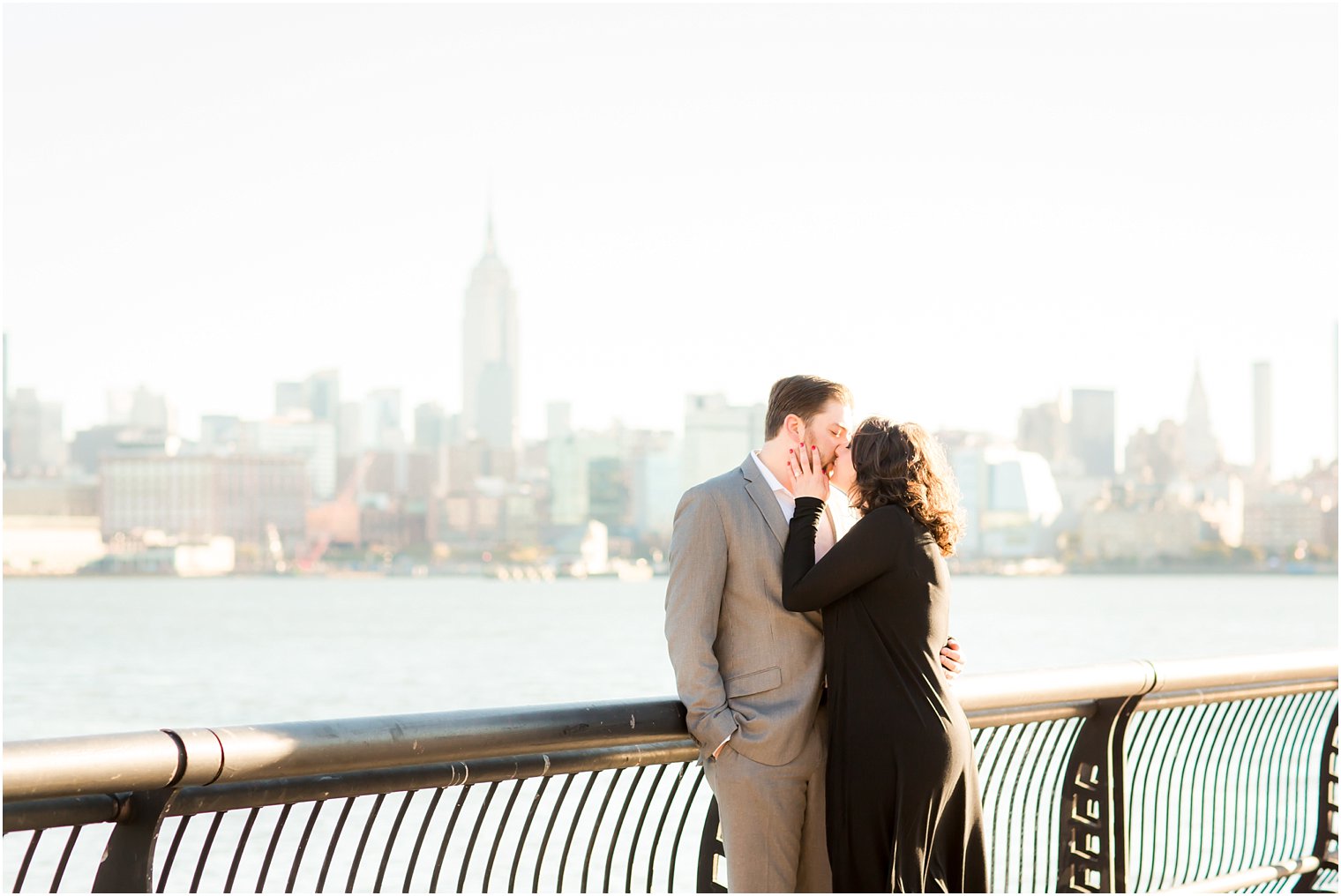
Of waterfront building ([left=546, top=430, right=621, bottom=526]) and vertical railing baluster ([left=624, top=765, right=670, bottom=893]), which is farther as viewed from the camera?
waterfront building ([left=546, top=430, right=621, bottom=526])

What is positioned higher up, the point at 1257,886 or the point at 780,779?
the point at 780,779

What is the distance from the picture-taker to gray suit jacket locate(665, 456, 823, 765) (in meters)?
3.66

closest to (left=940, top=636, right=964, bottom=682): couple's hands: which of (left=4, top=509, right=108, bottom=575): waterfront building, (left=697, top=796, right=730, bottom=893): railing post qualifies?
(left=697, top=796, right=730, bottom=893): railing post

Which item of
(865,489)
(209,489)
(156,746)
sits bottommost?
(209,489)

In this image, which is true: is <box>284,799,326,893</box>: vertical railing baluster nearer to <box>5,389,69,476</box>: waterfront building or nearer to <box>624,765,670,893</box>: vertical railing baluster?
<box>624,765,670,893</box>: vertical railing baluster

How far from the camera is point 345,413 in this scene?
462ft

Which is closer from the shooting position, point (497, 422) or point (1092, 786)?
point (1092, 786)

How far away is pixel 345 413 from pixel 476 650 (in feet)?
217

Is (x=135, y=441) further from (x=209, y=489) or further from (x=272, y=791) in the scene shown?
(x=272, y=791)

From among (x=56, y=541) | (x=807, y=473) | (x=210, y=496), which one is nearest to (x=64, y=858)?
(x=807, y=473)

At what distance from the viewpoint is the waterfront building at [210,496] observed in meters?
132

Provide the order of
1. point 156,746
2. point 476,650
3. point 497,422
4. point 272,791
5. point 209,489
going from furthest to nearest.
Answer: point 497,422 → point 209,489 → point 476,650 → point 272,791 → point 156,746

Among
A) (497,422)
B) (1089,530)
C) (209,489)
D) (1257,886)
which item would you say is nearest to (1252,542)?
(1089,530)

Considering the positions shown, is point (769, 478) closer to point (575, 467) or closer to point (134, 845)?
point (134, 845)
